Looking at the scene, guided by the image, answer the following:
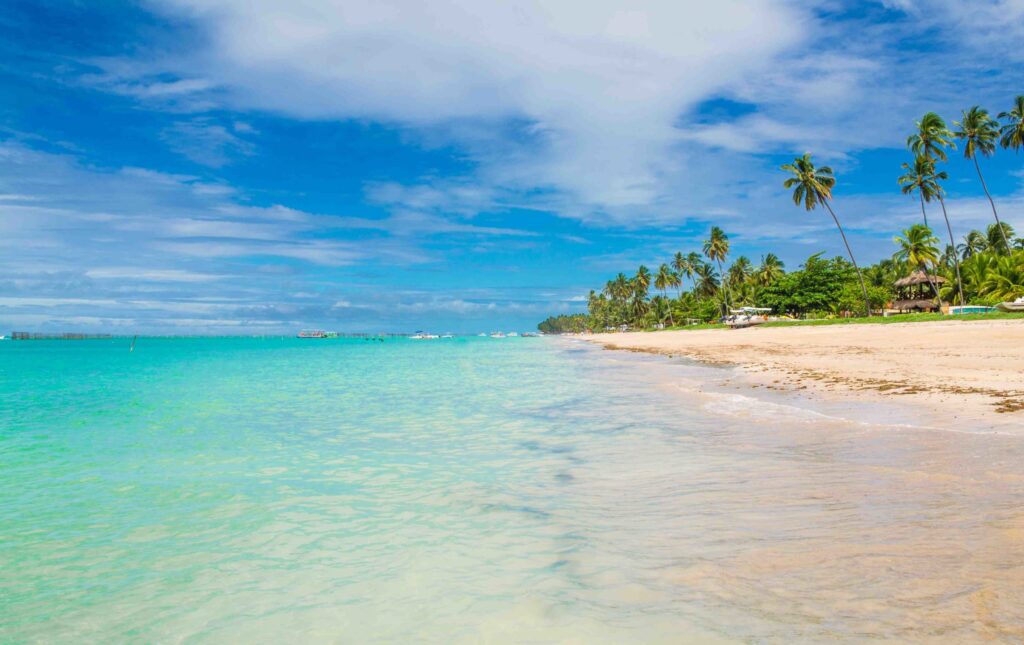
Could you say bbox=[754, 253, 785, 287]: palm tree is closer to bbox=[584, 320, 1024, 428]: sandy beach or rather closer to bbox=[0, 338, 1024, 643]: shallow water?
bbox=[584, 320, 1024, 428]: sandy beach

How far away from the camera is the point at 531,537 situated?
5.47 m

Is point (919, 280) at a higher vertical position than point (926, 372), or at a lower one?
higher

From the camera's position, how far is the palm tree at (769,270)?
95.7 metres

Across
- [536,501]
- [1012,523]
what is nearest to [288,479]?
[536,501]

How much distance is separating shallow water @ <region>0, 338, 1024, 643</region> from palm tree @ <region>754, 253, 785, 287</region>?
304 ft

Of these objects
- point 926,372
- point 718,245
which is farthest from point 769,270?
point 926,372

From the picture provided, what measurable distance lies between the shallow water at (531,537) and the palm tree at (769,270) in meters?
92.6

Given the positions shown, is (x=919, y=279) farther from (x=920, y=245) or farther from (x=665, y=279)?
(x=665, y=279)

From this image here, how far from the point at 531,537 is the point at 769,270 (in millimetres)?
100593

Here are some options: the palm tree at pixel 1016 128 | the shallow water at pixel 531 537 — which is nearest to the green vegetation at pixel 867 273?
the palm tree at pixel 1016 128

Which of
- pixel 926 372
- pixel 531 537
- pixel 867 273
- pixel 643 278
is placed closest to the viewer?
pixel 531 537

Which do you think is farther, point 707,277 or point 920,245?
point 707,277

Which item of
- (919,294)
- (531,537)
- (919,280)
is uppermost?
(919,280)

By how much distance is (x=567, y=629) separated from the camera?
365 centimetres
